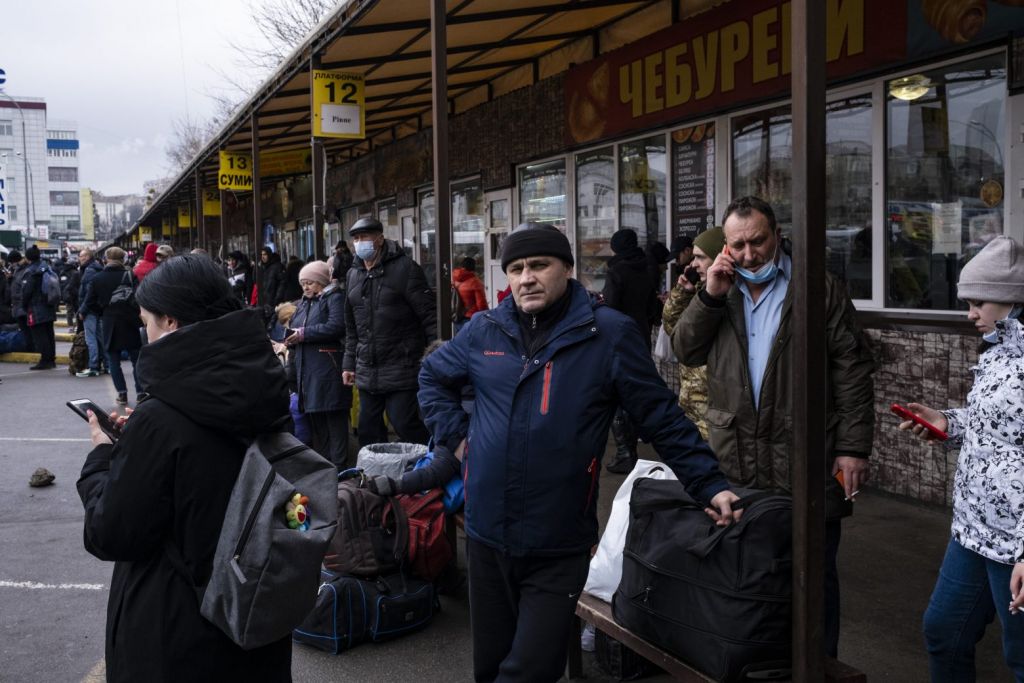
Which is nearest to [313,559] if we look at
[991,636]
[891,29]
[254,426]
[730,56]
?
[254,426]

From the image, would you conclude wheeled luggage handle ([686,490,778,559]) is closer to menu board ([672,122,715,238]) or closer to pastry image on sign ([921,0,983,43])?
pastry image on sign ([921,0,983,43])

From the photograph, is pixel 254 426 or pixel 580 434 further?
pixel 580 434

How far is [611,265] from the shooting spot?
802cm

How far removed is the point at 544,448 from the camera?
9.52ft

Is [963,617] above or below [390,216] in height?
below

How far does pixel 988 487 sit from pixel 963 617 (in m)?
0.46

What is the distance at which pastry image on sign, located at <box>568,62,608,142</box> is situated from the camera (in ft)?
32.1

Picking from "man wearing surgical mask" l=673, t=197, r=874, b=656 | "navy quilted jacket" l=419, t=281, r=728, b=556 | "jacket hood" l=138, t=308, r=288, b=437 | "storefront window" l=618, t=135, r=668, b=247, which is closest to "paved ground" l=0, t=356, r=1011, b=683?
"man wearing surgical mask" l=673, t=197, r=874, b=656

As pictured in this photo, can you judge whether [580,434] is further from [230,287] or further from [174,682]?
[174,682]

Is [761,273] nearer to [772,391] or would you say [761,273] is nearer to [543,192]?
[772,391]

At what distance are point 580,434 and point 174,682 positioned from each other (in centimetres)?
131

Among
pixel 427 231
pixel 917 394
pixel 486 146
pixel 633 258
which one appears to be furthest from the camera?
pixel 427 231

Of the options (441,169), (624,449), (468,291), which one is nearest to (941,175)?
(624,449)

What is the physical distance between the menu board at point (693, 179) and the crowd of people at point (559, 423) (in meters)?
4.64
